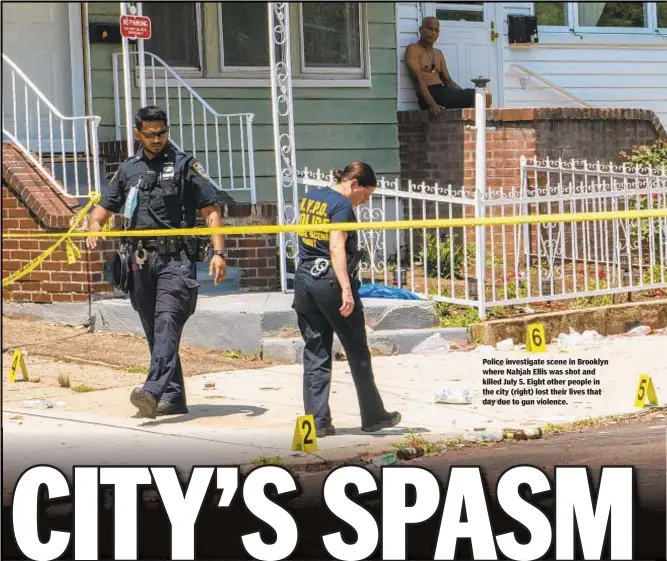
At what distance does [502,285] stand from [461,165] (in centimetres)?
227

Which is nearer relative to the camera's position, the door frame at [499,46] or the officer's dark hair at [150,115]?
the officer's dark hair at [150,115]

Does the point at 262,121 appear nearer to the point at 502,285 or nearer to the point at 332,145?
the point at 332,145

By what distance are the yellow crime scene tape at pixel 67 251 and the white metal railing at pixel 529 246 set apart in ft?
6.29

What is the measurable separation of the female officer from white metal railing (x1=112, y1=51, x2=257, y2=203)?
479 centimetres

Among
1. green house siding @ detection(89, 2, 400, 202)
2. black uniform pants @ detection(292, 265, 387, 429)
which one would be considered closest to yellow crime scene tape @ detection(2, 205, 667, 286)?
black uniform pants @ detection(292, 265, 387, 429)

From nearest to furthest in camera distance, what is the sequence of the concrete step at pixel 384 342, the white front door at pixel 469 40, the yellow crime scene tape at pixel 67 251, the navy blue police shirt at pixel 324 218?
the navy blue police shirt at pixel 324 218 → the yellow crime scene tape at pixel 67 251 → the concrete step at pixel 384 342 → the white front door at pixel 469 40

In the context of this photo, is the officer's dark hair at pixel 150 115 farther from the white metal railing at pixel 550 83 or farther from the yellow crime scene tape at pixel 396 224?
the white metal railing at pixel 550 83

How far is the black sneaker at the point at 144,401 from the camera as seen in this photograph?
340 inches

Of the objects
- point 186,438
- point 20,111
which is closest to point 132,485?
point 186,438

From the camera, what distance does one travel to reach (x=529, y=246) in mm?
12734

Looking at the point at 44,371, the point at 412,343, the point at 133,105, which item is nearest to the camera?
the point at 44,371

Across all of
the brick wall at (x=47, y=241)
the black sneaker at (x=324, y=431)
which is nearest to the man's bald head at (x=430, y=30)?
the brick wall at (x=47, y=241)

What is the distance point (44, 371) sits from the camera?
1041 cm

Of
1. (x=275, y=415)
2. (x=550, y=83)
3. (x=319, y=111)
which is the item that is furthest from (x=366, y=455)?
(x=550, y=83)
